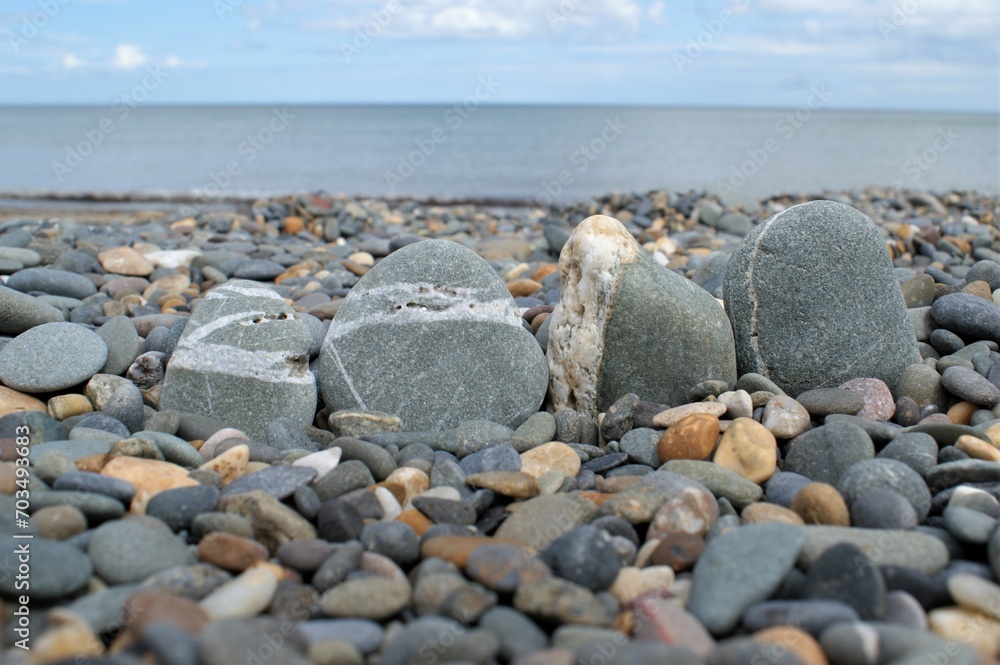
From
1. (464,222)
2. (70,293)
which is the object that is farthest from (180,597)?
(464,222)

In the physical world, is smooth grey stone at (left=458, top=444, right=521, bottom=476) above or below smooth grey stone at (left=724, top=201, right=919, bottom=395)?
below

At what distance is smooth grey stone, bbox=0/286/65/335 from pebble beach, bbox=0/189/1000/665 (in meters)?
0.02

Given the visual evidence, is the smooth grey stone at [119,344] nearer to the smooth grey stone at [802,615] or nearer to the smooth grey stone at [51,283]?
the smooth grey stone at [51,283]

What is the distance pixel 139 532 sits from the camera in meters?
2.87

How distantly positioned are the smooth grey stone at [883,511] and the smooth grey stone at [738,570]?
490 mm

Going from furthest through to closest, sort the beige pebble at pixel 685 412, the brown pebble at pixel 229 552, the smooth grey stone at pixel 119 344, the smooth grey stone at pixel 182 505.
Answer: the smooth grey stone at pixel 119 344 < the beige pebble at pixel 685 412 < the smooth grey stone at pixel 182 505 < the brown pebble at pixel 229 552

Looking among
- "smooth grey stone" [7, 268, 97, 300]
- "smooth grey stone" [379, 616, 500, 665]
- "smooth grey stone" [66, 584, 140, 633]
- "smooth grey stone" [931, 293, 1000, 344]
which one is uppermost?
"smooth grey stone" [931, 293, 1000, 344]

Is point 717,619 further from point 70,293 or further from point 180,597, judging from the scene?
point 70,293

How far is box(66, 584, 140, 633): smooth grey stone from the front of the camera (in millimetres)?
2500

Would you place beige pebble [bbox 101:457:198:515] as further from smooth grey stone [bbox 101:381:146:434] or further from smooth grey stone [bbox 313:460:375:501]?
smooth grey stone [bbox 101:381:146:434]

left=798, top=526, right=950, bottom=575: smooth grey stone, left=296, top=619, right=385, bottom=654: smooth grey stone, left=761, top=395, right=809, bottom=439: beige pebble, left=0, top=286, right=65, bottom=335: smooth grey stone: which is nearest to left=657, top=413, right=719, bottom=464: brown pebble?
left=761, top=395, right=809, bottom=439: beige pebble

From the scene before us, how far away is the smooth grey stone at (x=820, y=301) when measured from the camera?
4.59 m

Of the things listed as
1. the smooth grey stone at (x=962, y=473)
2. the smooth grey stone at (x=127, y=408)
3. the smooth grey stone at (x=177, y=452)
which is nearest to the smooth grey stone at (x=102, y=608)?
the smooth grey stone at (x=177, y=452)

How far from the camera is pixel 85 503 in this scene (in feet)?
9.92
